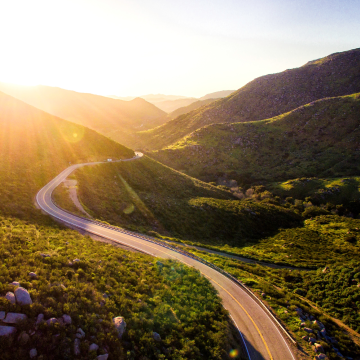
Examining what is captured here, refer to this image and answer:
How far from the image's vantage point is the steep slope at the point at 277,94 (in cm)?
16838

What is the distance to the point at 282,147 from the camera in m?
125

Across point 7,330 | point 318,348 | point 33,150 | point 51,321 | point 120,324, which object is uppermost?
point 33,150

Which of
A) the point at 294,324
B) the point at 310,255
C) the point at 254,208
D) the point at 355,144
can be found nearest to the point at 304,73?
the point at 355,144

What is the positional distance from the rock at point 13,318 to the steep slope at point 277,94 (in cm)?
15748

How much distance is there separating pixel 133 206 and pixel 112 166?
71.4 ft

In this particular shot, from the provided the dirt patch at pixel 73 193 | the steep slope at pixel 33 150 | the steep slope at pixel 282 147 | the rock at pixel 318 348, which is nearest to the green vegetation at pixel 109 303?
the rock at pixel 318 348

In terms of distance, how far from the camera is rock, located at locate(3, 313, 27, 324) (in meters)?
9.22

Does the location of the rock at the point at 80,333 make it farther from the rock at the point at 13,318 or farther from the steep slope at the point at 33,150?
the steep slope at the point at 33,150

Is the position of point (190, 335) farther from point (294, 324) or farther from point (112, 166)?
point (112, 166)

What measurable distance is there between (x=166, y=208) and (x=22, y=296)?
41671mm

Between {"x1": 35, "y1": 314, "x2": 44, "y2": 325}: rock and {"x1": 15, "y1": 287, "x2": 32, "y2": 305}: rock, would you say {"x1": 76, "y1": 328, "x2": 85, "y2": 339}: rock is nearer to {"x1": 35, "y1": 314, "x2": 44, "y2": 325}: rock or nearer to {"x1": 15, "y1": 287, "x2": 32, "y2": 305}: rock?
{"x1": 35, "y1": 314, "x2": 44, "y2": 325}: rock

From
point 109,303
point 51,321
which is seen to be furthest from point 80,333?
point 109,303

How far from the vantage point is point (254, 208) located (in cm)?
6222

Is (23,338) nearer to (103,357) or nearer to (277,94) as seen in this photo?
(103,357)
